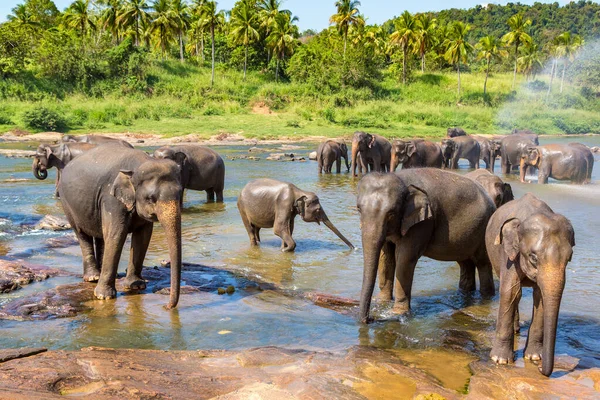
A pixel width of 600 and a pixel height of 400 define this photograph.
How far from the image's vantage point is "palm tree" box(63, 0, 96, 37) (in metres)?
62.5

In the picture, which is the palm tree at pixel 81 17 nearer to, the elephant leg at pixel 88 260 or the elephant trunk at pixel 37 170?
the elephant trunk at pixel 37 170

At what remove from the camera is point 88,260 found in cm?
861

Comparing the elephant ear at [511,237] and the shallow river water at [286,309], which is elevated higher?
the elephant ear at [511,237]

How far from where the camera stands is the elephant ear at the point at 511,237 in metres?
5.62

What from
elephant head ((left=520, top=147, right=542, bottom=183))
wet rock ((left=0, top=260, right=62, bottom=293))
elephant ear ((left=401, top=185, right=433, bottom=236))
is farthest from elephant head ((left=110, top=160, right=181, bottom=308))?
elephant head ((left=520, top=147, right=542, bottom=183))

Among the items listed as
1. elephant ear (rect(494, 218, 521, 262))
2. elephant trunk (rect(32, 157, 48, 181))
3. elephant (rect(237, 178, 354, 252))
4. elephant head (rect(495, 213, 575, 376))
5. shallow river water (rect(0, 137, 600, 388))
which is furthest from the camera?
elephant trunk (rect(32, 157, 48, 181))

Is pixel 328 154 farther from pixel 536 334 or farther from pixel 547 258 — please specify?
pixel 547 258

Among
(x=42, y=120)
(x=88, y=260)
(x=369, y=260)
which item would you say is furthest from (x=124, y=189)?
(x=42, y=120)

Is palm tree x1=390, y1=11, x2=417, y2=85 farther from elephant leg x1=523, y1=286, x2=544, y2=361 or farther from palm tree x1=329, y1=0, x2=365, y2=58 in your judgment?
elephant leg x1=523, y1=286, x2=544, y2=361

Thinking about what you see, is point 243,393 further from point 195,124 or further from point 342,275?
point 195,124

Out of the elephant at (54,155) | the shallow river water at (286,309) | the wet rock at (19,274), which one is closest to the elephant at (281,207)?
the shallow river water at (286,309)

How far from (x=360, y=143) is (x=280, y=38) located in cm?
4083

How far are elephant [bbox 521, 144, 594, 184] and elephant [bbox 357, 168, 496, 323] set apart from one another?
47.9ft

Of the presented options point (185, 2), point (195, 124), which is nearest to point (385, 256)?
point (195, 124)
